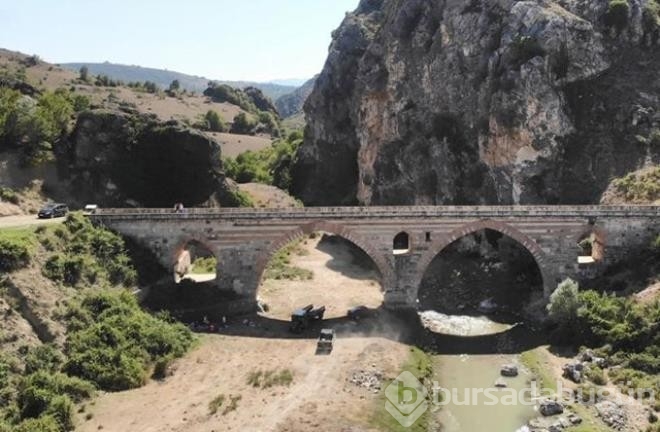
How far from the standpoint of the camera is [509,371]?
44469 millimetres

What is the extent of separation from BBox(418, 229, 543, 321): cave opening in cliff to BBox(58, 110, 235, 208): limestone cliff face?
1170 inches

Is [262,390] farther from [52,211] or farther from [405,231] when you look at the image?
[52,211]

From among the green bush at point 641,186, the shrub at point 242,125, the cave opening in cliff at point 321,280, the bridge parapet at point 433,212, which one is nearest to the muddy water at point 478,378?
the cave opening in cliff at point 321,280

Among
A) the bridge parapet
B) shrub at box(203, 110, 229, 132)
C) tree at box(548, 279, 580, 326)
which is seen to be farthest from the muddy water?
shrub at box(203, 110, 229, 132)

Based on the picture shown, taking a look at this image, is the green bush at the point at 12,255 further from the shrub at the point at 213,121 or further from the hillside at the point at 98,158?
the shrub at the point at 213,121

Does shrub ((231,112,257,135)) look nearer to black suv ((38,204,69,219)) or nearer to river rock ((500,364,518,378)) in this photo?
black suv ((38,204,69,219))

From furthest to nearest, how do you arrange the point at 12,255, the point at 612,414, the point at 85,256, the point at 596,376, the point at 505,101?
the point at 505,101
the point at 85,256
the point at 12,255
the point at 596,376
the point at 612,414

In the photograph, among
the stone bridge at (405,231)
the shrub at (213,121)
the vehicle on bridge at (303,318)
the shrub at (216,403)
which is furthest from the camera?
the shrub at (213,121)

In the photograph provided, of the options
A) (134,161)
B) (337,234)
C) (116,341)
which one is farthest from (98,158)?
(116,341)

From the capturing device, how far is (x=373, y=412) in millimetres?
37719

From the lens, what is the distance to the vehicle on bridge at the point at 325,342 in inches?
1869

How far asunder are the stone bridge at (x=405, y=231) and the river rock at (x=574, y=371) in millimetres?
13009

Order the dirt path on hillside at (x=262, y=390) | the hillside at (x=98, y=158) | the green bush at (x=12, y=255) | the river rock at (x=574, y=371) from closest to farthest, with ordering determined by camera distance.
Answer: the dirt path on hillside at (x=262, y=390) < the river rock at (x=574, y=371) < the green bush at (x=12, y=255) < the hillside at (x=98, y=158)

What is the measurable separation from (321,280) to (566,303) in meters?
28.6
